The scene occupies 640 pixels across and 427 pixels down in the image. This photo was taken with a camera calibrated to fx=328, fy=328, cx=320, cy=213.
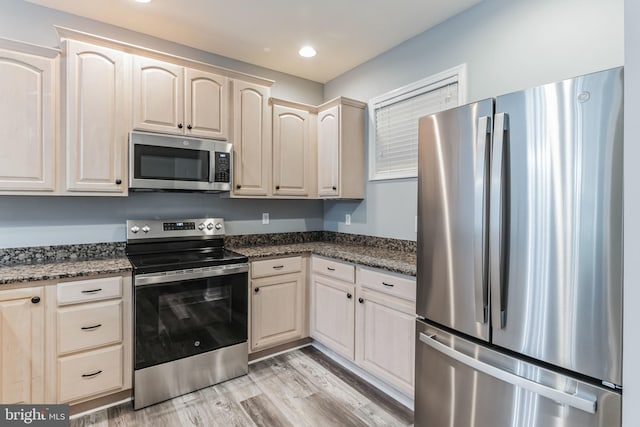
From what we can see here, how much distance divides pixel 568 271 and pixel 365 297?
138 centimetres

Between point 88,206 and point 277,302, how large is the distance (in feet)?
5.38

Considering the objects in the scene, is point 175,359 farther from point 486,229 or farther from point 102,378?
point 486,229

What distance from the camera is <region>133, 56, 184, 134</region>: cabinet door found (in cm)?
238

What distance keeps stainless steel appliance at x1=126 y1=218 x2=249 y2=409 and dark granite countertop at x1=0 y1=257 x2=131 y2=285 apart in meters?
0.13

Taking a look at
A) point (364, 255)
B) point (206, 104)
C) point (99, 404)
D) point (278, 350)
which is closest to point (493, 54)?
point (364, 255)

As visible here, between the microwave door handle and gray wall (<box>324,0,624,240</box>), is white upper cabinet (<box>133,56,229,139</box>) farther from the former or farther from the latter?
gray wall (<box>324,0,624,240</box>)

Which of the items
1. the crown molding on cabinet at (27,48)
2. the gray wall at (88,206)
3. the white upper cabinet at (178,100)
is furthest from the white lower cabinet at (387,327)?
the crown molding on cabinet at (27,48)

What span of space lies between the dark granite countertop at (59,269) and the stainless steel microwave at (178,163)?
567 millimetres

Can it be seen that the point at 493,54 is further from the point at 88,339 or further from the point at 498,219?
the point at 88,339

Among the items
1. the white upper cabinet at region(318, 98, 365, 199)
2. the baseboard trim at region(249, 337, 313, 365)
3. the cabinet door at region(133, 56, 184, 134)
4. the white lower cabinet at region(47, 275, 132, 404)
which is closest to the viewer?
the white lower cabinet at region(47, 275, 132, 404)

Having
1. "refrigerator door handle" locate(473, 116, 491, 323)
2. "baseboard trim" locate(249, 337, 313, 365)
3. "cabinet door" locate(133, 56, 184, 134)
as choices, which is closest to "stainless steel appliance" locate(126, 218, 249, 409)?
"baseboard trim" locate(249, 337, 313, 365)

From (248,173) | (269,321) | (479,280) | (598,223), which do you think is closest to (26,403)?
(269,321)

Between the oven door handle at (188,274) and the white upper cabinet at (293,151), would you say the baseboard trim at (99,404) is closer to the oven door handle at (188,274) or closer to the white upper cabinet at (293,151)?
the oven door handle at (188,274)

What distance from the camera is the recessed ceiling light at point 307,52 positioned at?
290 centimetres
